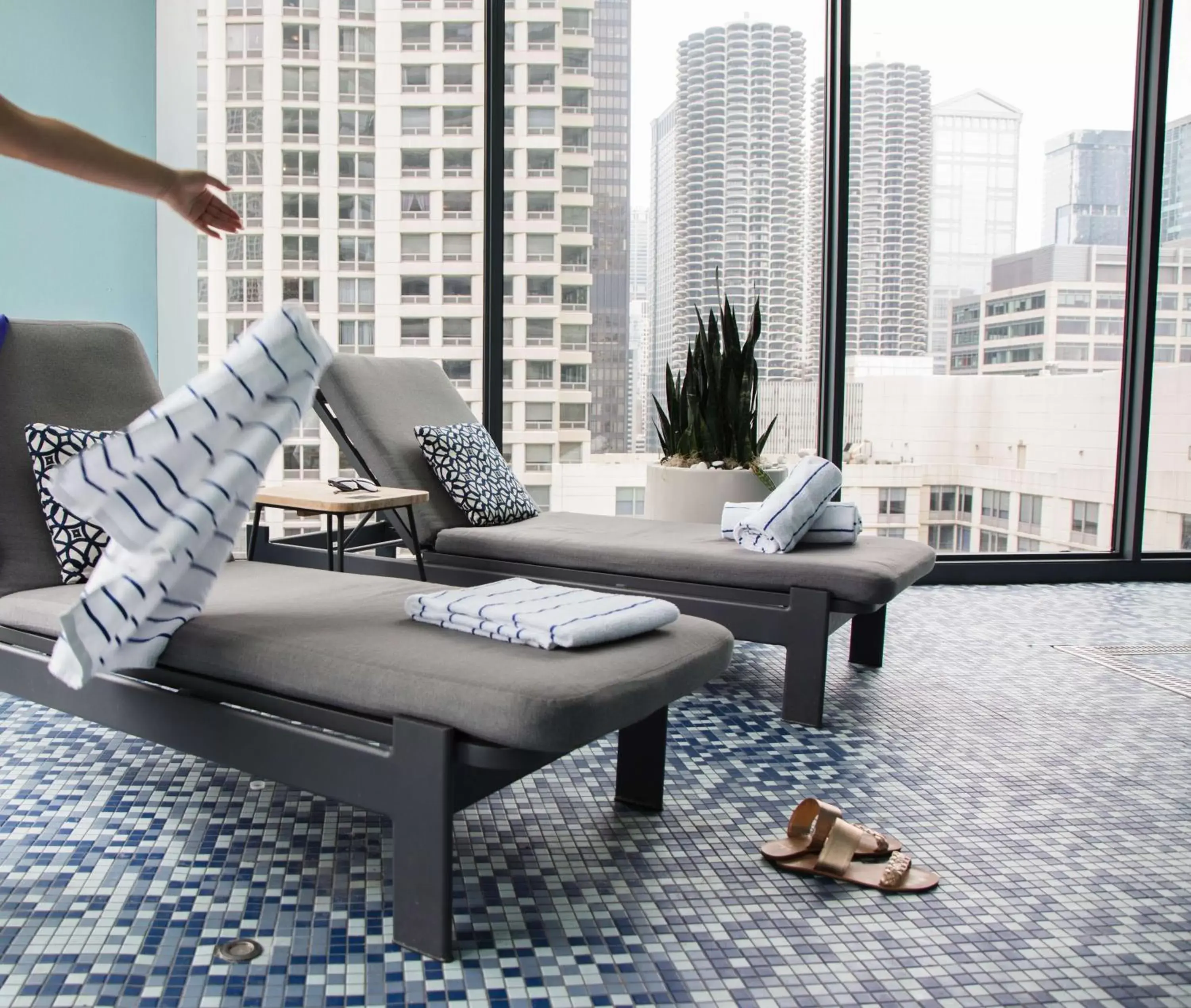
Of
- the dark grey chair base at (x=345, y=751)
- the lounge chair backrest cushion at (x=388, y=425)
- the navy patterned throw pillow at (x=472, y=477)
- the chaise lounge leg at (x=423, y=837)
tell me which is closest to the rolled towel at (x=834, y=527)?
the navy patterned throw pillow at (x=472, y=477)

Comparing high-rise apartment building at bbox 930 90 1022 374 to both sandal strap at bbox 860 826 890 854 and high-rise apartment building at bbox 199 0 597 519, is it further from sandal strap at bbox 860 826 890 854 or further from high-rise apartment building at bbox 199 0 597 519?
sandal strap at bbox 860 826 890 854

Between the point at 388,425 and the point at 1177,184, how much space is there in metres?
4.06

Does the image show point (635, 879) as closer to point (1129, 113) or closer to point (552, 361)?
point (552, 361)

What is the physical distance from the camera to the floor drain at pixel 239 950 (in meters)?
1.63

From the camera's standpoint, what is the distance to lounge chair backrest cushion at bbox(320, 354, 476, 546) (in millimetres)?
3553

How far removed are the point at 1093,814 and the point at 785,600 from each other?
3.02 feet

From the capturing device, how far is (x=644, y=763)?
2.26 m

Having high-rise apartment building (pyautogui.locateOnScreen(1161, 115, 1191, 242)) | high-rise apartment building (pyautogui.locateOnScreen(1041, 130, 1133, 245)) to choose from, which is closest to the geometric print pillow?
high-rise apartment building (pyautogui.locateOnScreen(1041, 130, 1133, 245))

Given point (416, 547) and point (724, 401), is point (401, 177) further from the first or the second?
point (416, 547)

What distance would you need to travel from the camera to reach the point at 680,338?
516 cm

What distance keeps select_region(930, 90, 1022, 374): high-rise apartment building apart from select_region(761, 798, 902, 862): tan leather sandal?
3599mm

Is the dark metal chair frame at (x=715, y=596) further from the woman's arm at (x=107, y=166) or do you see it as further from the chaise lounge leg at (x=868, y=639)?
the woman's arm at (x=107, y=166)

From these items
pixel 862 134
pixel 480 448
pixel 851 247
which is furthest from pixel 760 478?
pixel 862 134

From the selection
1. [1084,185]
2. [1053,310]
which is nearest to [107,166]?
[1053,310]
